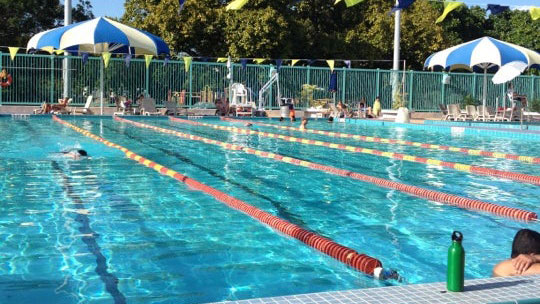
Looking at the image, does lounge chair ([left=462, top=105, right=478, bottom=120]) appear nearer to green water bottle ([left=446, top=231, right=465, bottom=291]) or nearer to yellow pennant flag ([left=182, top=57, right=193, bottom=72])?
yellow pennant flag ([left=182, top=57, right=193, bottom=72])

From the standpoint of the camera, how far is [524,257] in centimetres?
401

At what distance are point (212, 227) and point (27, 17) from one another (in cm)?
3142

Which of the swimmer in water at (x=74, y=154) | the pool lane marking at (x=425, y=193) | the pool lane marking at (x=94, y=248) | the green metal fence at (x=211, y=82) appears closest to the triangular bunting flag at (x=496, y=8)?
the pool lane marking at (x=425, y=193)

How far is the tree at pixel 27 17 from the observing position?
32.7 m

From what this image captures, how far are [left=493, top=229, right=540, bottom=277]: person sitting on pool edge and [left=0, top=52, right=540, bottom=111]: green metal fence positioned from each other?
23.8 m

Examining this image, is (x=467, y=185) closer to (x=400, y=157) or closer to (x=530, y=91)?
(x=400, y=157)

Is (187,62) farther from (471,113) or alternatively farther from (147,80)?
(471,113)

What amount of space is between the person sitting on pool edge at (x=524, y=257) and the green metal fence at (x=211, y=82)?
23805mm

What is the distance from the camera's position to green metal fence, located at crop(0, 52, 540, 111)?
25.7m

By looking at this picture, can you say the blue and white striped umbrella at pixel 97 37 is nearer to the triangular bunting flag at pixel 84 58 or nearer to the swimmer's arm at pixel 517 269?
the triangular bunting flag at pixel 84 58

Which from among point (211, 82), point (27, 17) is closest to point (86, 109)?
point (211, 82)

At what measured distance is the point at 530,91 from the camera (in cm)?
3300

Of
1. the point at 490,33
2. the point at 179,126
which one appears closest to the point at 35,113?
the point at 179,126

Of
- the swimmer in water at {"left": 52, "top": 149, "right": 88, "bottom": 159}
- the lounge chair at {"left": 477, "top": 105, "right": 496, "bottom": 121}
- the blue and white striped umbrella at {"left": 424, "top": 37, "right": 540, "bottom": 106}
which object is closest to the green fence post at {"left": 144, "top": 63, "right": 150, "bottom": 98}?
the blue and white striped umbrella at {"left": 424, "top": 37, "right": 540, "bottom": 106}
